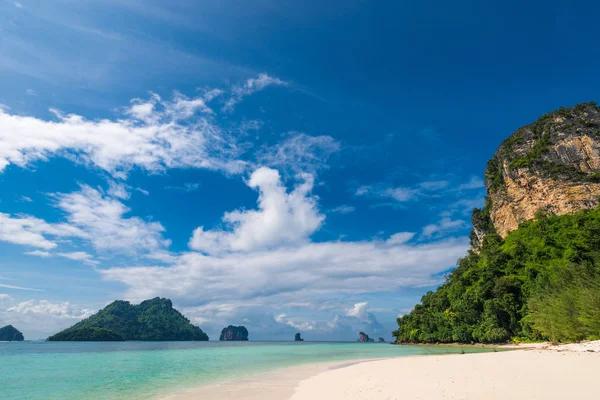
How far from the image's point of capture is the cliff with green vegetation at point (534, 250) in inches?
1433

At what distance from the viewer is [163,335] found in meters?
177

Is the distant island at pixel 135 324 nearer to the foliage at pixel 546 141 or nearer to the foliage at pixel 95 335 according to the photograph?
the foliage at pixel 95 335

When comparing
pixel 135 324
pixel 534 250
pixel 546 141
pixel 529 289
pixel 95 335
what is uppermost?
pixel 546 141

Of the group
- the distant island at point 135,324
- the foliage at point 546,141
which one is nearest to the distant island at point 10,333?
the distant island at point 135,324

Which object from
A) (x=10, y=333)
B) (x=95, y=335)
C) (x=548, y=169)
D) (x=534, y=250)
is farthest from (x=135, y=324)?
(x=548, y=169)

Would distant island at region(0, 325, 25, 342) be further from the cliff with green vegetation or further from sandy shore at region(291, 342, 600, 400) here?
sandy shore at region(291, 342, 600, 400)

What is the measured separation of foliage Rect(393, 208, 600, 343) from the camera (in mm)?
32125

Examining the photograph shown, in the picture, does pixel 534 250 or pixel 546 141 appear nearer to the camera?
pixel 534 250

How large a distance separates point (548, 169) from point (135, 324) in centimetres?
19635

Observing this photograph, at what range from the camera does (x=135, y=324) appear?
17675 centimetres

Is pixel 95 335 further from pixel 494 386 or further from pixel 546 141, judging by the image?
pixel 546 141

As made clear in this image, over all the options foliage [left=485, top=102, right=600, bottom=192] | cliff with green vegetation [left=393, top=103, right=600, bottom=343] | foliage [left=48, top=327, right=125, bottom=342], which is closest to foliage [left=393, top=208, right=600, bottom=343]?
cliff with green vegetation [left=393, top=103, right=600, bottom=343]

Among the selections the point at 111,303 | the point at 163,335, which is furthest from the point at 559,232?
the point at 111,303

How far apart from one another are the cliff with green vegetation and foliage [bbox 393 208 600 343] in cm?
14
